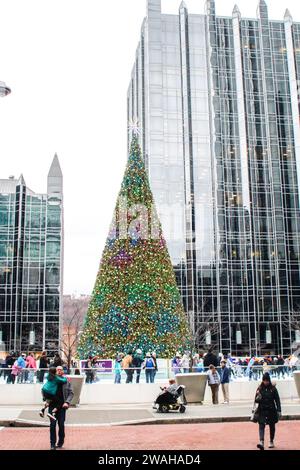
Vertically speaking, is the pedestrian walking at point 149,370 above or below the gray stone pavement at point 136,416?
above

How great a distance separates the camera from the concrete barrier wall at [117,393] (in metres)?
20.3

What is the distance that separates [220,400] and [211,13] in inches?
2284

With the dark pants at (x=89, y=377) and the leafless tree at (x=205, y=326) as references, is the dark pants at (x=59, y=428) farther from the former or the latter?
the leafless tree at (x=205, y=326)

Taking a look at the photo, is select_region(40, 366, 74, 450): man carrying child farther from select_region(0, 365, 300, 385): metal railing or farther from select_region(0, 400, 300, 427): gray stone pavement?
select_region(0, 365, 300, 385): metal railing

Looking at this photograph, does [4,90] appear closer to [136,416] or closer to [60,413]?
[136,416]

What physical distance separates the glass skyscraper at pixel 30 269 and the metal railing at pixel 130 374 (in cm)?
4145

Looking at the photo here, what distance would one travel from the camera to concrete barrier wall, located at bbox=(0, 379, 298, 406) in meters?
20.3

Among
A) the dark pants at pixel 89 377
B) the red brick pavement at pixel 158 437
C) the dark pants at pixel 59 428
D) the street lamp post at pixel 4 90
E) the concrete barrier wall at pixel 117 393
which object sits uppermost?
the street lamp post at pixel 4 90

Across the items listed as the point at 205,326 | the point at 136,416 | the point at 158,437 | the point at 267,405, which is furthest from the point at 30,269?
the point at 267,405

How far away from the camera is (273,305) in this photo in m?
62.1

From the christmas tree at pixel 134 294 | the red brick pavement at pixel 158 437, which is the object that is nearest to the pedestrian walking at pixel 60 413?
the red brick pavement at pixel 158 437

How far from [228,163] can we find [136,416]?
5162 centimetres
